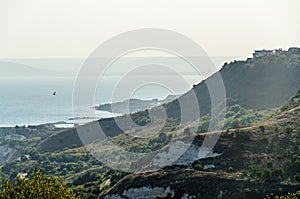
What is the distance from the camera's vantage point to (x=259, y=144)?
63375 millimetres

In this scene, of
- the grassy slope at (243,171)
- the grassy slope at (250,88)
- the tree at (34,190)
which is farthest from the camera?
the grassy slope at (250,88)

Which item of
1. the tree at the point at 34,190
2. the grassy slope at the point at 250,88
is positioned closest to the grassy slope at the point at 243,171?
the tree at the point at 34,190

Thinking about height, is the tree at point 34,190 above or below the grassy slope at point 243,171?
above

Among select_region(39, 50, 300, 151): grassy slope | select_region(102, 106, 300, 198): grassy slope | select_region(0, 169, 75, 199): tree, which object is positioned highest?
select_region(39, 50, 300, 151): grassy slope

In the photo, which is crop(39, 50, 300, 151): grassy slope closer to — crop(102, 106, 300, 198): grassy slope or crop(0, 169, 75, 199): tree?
crop(102, 106, 300, 198): grassy slope

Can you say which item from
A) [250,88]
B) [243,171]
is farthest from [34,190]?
[250,88]

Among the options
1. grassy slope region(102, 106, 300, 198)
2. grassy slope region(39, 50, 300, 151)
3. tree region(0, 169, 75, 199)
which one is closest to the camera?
tree region(0, 169, 75, 199)

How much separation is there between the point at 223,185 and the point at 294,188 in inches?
316

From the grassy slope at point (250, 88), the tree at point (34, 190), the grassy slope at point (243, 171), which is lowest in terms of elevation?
the grassy slope at point (243, 171)

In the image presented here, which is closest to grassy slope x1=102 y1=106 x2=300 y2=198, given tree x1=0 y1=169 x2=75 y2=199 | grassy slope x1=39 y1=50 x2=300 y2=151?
tree x1=0 y1=169 x2=75 y2=199

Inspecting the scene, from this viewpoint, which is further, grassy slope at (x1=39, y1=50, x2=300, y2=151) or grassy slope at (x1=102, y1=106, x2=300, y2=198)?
grassy slope at (x1=39, y1=50, x2=300, y2=151)

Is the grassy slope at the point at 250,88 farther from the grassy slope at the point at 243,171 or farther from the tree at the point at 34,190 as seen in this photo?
the tree at the point at 34,190

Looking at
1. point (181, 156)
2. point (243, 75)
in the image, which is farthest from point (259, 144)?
point (243, 75)

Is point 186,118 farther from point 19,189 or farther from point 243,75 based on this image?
point 19,189
